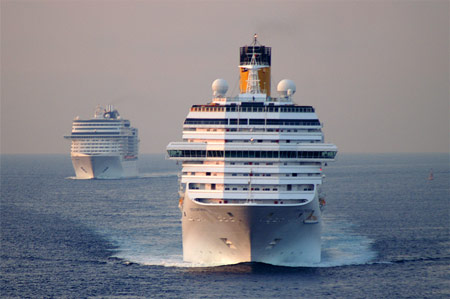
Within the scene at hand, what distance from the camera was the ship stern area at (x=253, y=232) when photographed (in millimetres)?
56469

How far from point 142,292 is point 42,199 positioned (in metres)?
80.6

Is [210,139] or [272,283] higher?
[210,139]

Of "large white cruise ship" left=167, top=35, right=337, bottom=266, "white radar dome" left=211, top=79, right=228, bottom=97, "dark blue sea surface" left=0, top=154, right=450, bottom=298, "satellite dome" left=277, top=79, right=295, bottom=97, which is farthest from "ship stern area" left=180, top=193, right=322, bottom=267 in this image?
"satellite dome" left=277, top=79, right=295, bottom=97

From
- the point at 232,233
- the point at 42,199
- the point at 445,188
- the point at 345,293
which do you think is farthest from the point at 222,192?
the point at 445,188

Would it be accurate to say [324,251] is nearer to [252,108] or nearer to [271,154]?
[271,154]

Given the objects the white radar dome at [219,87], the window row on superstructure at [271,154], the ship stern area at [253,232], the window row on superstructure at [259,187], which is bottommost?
the ship stern area at [253,232]

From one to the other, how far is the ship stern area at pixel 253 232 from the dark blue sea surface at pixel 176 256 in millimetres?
878

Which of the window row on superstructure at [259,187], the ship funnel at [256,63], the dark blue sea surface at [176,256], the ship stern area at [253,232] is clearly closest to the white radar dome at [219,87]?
the ship funnel at [256,63]

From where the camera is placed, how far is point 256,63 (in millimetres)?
70625

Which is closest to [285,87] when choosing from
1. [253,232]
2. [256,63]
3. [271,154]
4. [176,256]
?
[256,63]

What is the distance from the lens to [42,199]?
427ft

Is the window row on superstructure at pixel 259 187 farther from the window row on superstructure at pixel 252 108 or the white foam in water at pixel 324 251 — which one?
the window row on superstructure at pixel 252 108

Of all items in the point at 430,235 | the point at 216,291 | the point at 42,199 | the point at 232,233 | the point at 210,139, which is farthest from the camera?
the point at 42,199

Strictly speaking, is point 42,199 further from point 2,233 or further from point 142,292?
point 142,292
